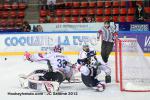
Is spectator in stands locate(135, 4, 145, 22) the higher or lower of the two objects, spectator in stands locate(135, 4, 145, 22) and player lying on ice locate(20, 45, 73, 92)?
the higher

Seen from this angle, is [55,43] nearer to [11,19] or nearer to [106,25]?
[106,25]

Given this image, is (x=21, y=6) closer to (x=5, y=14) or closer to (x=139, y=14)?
(x=5, y=14)

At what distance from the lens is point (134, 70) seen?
23.8ft

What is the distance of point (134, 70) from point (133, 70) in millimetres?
16

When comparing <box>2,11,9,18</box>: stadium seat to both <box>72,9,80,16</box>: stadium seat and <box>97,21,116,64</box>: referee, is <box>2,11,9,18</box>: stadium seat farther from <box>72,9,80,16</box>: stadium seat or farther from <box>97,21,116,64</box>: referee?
<box>97,21,116,64</box>: referee

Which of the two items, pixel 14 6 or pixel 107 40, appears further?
pixel 14 6

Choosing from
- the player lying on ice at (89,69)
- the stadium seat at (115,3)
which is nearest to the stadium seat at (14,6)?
the stadium seat at (115,3)

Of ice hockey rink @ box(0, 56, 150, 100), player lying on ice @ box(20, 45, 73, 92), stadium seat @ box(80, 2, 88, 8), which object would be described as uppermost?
stadium seat @ box(80, 2, 88, 8)

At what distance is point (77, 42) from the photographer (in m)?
10.3

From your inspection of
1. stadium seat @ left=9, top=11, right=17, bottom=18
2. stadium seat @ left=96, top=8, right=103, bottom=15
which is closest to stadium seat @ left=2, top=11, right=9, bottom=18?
stadium seat @ left=9, top=11, right=17, bottom=18

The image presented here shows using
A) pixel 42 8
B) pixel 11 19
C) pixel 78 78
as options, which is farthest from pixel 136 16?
pixel 78 78

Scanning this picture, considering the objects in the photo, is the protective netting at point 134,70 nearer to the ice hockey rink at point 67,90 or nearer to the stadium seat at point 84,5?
the ice hockey rink at point 67,90

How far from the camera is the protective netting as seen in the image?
23.8ft

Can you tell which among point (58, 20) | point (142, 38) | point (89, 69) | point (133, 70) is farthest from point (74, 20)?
point (133, 70)
